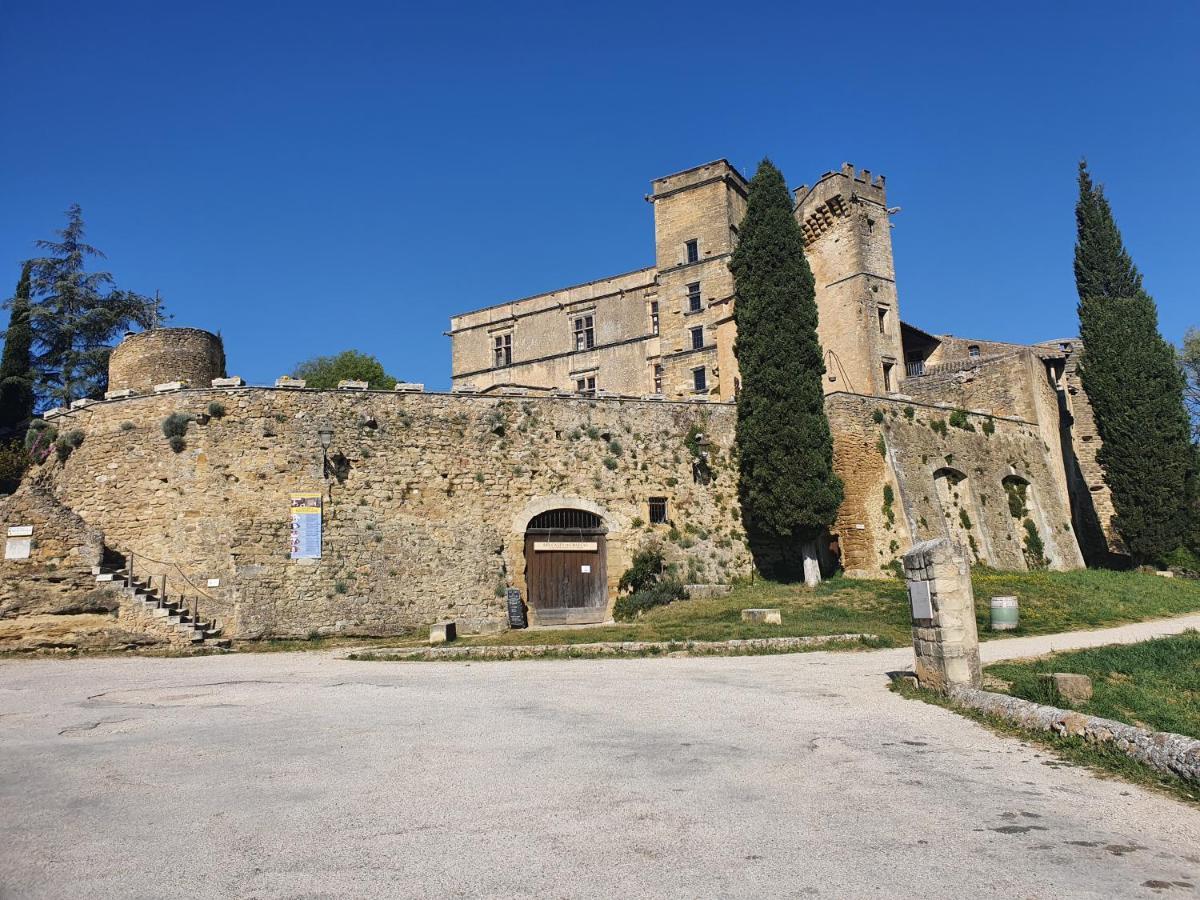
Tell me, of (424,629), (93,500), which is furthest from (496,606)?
(93,500)

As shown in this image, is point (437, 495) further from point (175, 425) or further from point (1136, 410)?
point (1136, 410)

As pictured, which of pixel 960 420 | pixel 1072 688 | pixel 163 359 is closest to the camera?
pixel 1072 688

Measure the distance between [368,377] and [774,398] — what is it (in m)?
33.6

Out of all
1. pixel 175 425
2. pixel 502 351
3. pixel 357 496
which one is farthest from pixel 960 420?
pixel 502 351

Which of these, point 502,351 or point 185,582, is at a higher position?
point 502,351

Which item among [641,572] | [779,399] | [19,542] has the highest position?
[779,399]

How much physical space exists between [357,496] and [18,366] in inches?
938

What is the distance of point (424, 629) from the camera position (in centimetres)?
2367

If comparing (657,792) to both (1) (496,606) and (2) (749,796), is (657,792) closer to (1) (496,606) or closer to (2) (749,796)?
(2) (749,796)

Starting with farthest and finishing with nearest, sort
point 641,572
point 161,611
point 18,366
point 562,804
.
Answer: point 18,366
point 641,572
point 161,611
point 562,804

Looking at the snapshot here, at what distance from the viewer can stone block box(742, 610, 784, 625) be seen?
19922 millimetres

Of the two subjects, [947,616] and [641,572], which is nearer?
[947,616]

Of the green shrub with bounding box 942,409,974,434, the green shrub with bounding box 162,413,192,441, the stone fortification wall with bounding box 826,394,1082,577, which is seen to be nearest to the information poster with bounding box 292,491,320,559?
the green shrub with bounding box 162,413,192,441

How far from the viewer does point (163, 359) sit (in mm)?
28094
